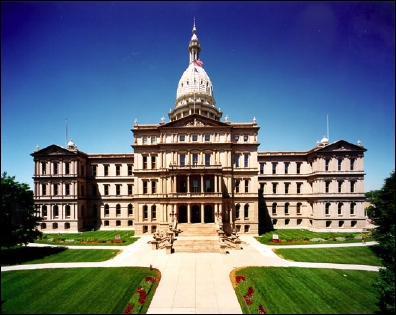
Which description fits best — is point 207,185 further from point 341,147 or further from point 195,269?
point 341,147

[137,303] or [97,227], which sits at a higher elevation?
[137,303]

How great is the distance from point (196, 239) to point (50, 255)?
21.9 metres

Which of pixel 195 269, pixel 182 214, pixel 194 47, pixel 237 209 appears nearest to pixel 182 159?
pixel 182 214

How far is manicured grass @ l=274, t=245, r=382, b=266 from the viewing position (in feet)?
90.8

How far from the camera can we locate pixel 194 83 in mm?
65375

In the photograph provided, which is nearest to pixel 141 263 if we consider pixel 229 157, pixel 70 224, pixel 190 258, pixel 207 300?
pixel 190 258

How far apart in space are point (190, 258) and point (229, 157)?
23282mm

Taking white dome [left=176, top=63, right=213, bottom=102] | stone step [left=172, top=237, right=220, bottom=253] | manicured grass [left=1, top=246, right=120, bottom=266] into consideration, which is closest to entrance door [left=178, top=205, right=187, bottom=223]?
stone step [left=172, top=237, right=220, bottom=253]

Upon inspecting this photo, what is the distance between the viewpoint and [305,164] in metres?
54.3

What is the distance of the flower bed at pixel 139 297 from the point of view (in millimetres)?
16291

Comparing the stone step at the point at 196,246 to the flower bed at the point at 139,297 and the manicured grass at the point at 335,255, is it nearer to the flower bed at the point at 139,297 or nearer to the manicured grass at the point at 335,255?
the manicured grass at the point at 335,255

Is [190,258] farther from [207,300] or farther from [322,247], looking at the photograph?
[322,247]

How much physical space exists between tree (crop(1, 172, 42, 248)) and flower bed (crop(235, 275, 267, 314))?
1092 inches

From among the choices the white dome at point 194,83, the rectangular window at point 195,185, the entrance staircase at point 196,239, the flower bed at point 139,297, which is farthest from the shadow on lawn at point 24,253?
the white dome at point 194,83
